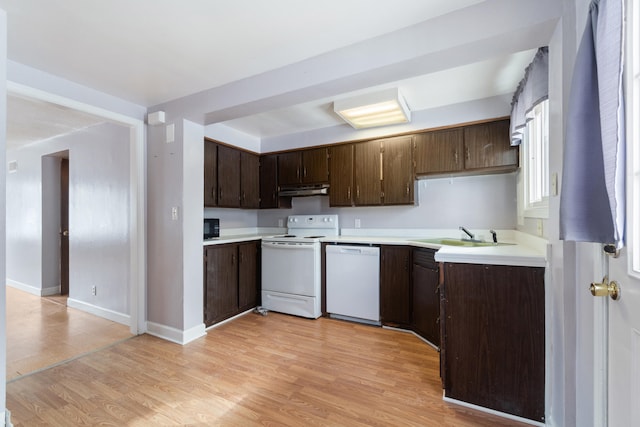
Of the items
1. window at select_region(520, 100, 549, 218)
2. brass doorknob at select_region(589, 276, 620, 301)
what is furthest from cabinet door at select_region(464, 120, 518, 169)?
brass doorknob at select_region(589, 276, 620, 301)

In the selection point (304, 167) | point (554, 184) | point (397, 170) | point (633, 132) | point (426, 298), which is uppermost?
point (304, 167)

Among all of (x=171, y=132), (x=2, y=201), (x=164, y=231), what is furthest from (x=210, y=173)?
(x=2, y=201)

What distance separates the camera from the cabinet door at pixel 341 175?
3.46 metres

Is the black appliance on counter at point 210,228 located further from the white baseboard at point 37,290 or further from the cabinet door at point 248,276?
the white baseboard at point 37,290

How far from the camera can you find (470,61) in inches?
67.6

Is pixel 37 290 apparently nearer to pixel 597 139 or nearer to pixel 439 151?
pixel 439 151

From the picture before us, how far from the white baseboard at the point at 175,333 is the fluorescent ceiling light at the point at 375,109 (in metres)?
2.64

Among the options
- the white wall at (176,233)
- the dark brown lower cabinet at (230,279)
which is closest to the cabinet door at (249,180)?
the dark brown lower cabinet at (230,279)

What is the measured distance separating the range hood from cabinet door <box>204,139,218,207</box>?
93cm

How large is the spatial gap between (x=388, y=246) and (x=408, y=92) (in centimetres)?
155

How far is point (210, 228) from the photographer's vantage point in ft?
10.7

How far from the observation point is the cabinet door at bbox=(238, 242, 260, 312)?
11.1 ft

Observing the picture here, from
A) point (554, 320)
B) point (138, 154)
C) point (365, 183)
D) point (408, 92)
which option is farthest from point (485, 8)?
point (138, 154)

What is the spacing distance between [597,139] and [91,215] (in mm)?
4658
